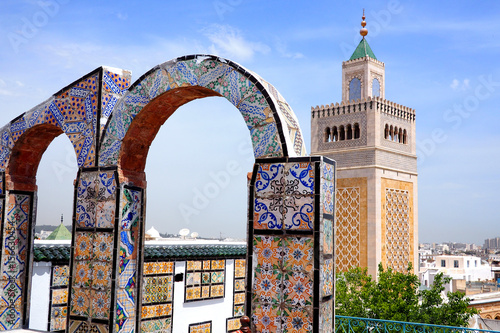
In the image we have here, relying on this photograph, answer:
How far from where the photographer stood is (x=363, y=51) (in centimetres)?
1756

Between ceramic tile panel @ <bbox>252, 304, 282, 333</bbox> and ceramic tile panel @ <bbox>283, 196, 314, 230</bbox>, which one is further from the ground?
ceramic tile panel @ <bbox>283, 196, 314, 230</bbox>

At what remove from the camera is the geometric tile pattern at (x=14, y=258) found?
4.99 metres

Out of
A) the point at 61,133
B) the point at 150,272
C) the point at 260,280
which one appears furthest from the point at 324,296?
the point at 150,272

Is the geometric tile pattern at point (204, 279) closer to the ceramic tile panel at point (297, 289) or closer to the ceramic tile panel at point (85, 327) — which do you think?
the ceramic tile panel at point (85, 327)

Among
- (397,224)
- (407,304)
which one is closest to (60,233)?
(407,304)

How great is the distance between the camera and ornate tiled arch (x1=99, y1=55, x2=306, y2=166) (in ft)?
11.2

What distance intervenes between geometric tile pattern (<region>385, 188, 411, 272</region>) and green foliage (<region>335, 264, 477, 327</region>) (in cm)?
456

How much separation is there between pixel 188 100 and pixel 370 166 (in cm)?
1286

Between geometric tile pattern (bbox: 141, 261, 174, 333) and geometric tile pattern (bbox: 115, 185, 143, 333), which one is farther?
geometric tile pattern (bbox: 141, 261, 174, 333)

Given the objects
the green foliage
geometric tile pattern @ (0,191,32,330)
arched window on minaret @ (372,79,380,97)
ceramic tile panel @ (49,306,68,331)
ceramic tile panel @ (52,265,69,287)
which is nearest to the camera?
geometric tile pattern @ (0,191,32,330)

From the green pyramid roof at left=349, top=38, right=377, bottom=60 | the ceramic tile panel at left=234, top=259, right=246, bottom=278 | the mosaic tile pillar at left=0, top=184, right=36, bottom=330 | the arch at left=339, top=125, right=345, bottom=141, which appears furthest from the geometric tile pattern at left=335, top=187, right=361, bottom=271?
the mosaic tile pillar at left=0, top=184, right=36, bottom=330

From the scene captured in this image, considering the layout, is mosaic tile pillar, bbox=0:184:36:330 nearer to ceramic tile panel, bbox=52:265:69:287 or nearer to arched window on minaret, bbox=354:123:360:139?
ceramic tile panel, bbox=52:265:69:287

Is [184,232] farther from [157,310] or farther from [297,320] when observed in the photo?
[297,320]

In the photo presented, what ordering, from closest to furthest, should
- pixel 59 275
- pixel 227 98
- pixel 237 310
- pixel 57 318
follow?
pixel 227 98 → pixel 57 318 → pixel 59 275 → pixel 237 310
